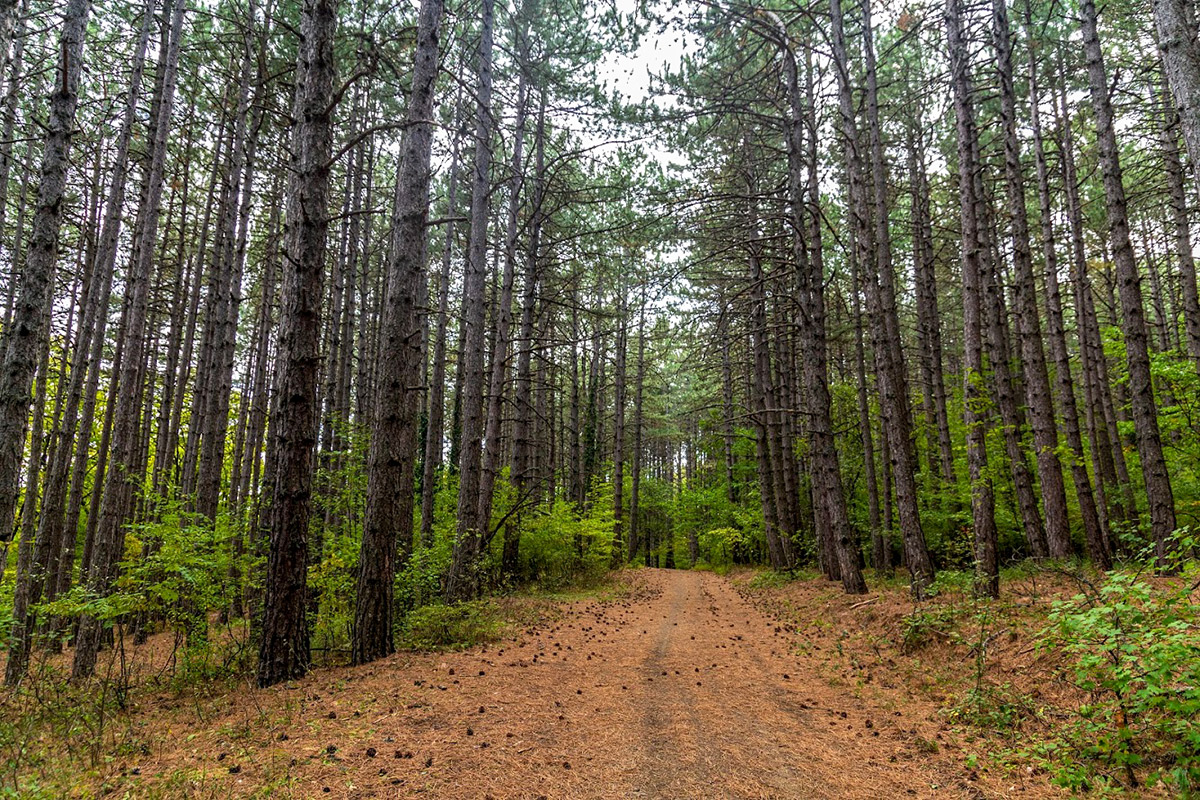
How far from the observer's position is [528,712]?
15.7ft

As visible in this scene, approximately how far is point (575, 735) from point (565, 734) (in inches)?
3.1

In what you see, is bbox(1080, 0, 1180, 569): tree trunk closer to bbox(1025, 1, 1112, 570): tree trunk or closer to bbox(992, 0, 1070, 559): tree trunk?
bbox(992, 0, 1070, 559): tree trunk

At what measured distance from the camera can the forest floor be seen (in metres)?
3.49

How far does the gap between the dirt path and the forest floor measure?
0.02 meters

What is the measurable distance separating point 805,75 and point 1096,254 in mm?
11670

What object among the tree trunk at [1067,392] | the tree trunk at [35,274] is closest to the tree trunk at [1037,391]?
the tree trunk at [1067,392]

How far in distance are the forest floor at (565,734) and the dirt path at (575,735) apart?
0.02 metres

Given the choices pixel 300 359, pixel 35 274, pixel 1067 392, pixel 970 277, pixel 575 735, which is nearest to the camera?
pixel 575 735

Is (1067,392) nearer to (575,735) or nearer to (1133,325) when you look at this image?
(1133,325)

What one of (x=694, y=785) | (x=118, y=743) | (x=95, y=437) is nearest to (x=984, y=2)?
(x=694, y=785)

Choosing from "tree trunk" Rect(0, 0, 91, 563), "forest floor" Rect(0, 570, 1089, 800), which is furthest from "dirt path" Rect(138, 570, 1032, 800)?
"tree trunk" Rect(0, 0, 91, 563)

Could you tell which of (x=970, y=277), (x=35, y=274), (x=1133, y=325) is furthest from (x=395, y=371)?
(x=1133, y=325)

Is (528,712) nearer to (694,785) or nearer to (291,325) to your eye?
(694,785)

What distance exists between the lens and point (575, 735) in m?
4.34
